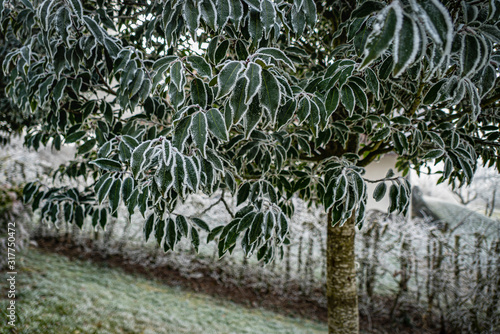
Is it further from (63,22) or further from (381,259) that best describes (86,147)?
(381,259)

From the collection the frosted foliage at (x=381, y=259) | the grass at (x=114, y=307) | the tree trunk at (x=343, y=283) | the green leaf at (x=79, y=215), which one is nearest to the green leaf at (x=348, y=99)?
the tree trunk at (x=343, y=283)

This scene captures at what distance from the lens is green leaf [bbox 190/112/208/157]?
844 millimetres

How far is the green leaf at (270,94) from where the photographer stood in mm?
750

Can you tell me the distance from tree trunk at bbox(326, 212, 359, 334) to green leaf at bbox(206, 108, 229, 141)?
3.91 ft

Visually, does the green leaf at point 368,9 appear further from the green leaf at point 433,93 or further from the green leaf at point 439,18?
the green leaf at point 433,93

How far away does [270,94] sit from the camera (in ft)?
2.49

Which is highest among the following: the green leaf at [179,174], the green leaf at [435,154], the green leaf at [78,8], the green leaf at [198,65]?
the green leaf at [78,8]

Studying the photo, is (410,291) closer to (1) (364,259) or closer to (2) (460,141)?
(1) (364,259)

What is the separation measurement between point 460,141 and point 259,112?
112 cm

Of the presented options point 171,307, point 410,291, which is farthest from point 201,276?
point 410,291

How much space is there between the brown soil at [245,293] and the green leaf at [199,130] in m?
3.33

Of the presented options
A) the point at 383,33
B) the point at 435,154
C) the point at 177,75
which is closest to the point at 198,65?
the point at 177,75

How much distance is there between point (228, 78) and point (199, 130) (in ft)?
0.59

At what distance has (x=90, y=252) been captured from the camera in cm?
446
